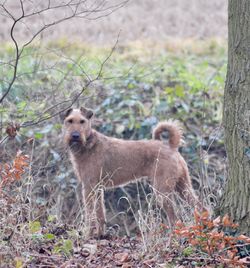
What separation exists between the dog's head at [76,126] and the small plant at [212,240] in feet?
9.28

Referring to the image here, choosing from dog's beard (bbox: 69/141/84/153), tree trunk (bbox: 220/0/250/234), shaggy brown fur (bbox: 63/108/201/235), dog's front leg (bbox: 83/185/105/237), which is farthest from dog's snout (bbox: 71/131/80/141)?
tree trunk (bbox: 220/0/250/234)

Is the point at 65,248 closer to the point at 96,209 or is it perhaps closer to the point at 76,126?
the point at 96,209

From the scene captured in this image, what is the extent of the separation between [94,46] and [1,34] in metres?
2.14

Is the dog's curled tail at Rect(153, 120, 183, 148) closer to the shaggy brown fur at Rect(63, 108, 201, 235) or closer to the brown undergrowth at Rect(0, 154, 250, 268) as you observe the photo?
the shaggy brown fur at Rect(63, 108, 201, 235)

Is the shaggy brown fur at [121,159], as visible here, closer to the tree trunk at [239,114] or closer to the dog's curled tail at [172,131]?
the dog's curled tail at [172,131]

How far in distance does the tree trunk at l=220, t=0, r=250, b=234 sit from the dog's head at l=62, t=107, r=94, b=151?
261cm

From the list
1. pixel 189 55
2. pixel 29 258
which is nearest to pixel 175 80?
pixel 189 55

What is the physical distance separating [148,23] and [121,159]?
8622mm

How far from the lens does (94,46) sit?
13914mm

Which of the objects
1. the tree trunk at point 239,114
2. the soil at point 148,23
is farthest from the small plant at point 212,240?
the soil at point 148,23

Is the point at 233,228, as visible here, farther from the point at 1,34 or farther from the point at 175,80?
the point at 1,34

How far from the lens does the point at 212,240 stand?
4805mm

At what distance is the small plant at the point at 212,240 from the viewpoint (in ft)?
15.5

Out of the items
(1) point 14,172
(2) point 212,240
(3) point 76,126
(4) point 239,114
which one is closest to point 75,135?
(3) point 76,126
